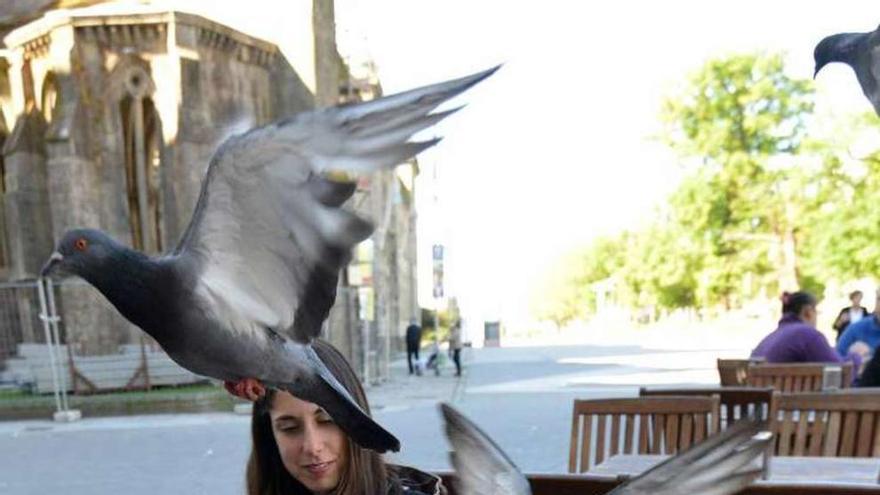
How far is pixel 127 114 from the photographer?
50.0 feet

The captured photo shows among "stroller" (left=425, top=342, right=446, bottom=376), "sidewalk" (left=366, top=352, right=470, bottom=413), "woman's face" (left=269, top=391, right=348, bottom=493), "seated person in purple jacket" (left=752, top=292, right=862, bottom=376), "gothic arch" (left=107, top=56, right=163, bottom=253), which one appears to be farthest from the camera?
"stroller" (left=425, top=342, right=446, bottom=376)

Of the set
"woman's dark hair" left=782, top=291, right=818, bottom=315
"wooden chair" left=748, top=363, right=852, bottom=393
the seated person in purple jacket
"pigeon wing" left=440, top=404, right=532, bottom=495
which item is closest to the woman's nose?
"pigeon wing" left=440, top=404, right=532, bottom=495

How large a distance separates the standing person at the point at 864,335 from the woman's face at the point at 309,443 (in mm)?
5613

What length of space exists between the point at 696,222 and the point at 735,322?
5519 mm

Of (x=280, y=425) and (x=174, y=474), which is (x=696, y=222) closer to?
(x=174, y=474)

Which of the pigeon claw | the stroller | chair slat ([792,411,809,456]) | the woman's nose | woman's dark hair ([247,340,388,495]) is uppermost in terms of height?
the pigeon claw

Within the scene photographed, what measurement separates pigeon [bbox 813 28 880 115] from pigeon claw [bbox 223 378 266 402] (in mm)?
870

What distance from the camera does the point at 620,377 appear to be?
48.0 feet

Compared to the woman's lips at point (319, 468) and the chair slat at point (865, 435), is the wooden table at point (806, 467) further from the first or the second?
the woman's lips at point (319, 468)

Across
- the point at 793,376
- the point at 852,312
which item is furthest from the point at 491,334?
the point at 793,376

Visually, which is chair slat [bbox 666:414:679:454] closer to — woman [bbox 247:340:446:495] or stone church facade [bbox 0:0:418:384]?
woman [bbox 247:340:446:495]

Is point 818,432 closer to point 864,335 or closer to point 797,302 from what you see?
point 797,302

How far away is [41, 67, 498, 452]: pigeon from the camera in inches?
32.5

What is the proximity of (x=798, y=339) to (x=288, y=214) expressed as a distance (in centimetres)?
539
